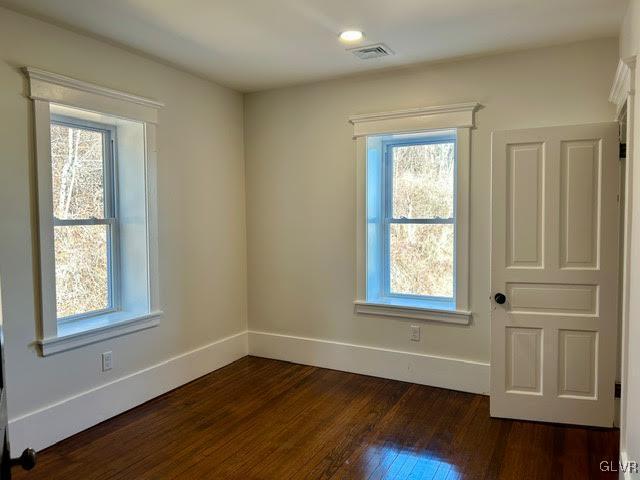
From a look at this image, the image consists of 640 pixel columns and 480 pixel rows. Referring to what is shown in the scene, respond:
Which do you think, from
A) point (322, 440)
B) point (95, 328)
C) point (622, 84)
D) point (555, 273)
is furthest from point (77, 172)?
point (622, 84)

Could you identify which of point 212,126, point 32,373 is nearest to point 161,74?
point 212,126

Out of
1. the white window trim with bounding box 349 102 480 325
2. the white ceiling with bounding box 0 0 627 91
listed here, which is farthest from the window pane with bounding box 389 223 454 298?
the white ceiling with bounding box 0 0 627 91

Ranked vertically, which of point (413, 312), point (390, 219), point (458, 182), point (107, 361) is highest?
point (458, 182)

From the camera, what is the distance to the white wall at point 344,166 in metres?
→ 3.23

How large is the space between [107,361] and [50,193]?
120 cm

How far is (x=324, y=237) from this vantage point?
163 inches

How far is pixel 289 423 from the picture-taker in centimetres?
311

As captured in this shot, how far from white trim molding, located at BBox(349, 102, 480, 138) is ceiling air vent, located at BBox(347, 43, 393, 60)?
0.51 meters

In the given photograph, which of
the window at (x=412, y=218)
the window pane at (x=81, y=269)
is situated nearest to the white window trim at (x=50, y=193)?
the window pane at (x=81, y=269)

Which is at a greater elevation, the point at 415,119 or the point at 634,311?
the point at 415,119

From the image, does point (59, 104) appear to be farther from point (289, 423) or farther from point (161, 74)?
point (289, 423)

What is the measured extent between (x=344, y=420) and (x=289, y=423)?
38 centimetres

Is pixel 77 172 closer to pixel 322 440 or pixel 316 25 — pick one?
pixel 316 25

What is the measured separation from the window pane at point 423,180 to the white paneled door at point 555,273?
2.35 ft
